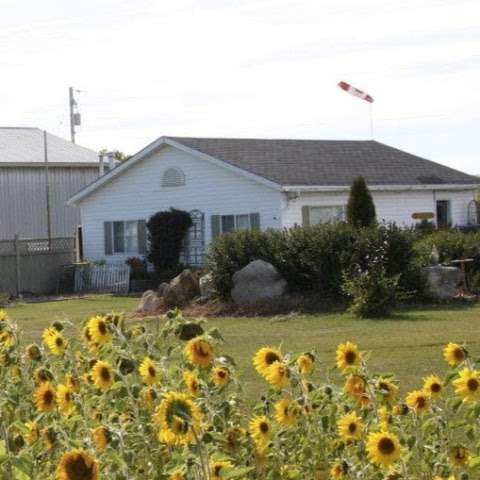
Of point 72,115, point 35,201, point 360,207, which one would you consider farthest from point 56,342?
point 72,115

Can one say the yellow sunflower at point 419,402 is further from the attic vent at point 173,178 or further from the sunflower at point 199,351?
the attic vent at point 173,178

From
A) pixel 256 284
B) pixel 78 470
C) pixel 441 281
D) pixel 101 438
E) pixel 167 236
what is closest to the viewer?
pixel 78 470

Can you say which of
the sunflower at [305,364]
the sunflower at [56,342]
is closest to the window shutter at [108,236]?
the sunflower at [56,342]

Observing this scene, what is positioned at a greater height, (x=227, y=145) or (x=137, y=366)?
(x=227, y=145)

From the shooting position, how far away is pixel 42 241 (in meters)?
38.5

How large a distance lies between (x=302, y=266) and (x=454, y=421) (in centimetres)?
1986

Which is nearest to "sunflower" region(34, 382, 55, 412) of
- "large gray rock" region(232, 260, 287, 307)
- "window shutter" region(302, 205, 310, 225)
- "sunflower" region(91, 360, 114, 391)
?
"sunflower" region(91, 360, 114, 391)

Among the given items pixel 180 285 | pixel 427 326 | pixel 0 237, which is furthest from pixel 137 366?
pixel 0 237

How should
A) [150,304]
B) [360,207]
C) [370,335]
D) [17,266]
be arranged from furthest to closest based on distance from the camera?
[17,266]
[360,207]
[150,304]
[370,335]

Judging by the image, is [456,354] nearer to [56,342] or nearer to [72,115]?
[56,342]

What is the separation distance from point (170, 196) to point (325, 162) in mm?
4642

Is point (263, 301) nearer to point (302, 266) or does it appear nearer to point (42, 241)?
point (302, 266)

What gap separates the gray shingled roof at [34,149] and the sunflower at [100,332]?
39.2m

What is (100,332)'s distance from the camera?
5.71 meters
